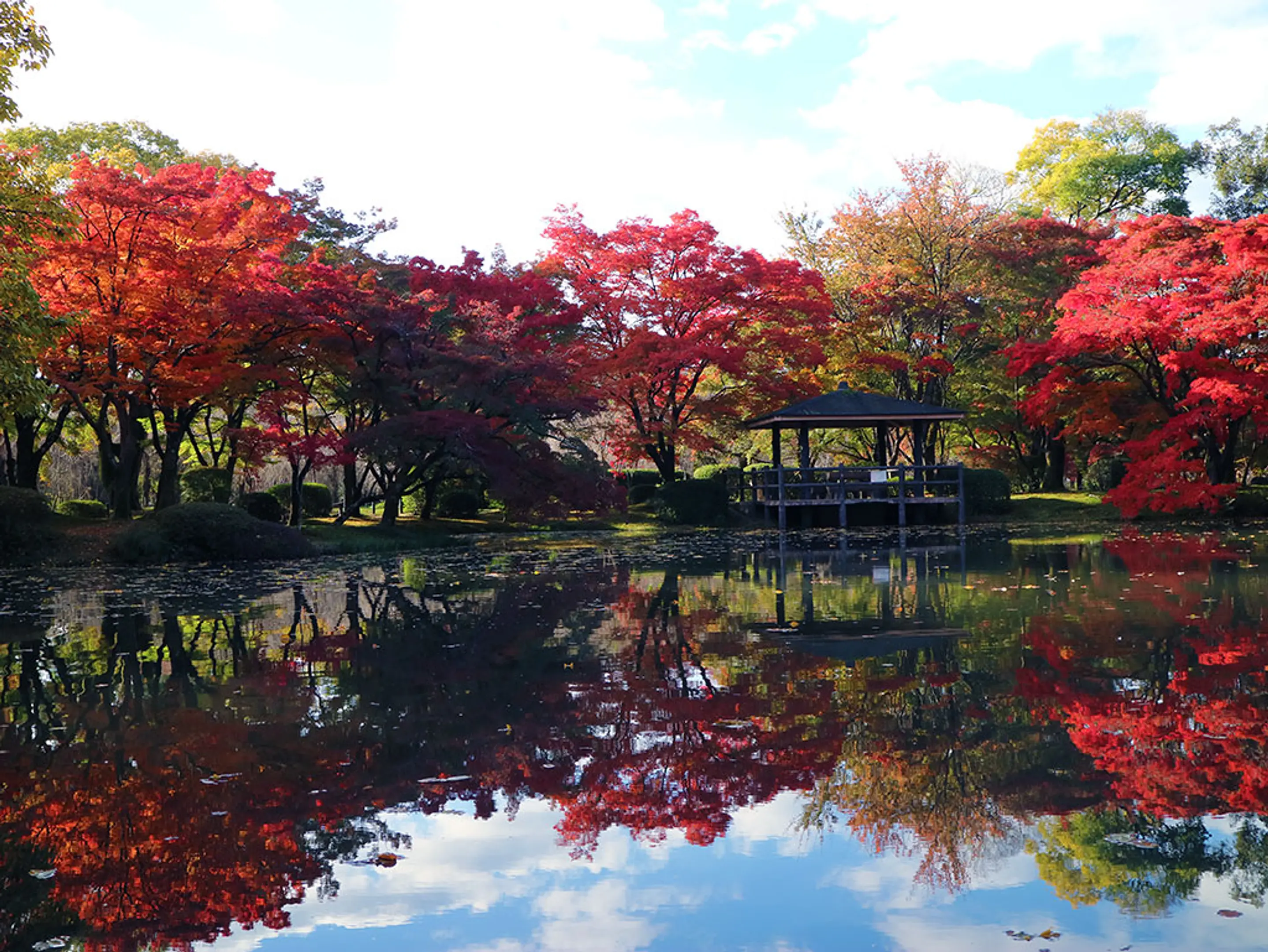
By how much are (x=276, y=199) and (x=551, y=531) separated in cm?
868

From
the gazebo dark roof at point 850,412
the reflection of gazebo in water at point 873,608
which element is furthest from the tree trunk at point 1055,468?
the reflection of gazebo in water at point 873,608

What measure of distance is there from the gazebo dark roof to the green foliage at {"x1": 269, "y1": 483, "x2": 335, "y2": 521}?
1065 centimetres

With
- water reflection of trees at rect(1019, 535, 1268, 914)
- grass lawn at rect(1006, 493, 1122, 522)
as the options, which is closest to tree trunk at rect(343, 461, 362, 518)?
grass lawn at rect(1006, 493, 1122, 522)

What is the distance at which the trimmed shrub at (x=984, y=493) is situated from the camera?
25.3 m

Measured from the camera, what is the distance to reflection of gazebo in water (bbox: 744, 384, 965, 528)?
75.3ft

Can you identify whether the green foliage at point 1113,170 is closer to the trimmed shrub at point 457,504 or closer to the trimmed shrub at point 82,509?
the trimmed shrub at point 457,504

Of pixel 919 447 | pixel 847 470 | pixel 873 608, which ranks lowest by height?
pixel 873 608

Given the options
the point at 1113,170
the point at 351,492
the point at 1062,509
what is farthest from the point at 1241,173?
the point at 351,492

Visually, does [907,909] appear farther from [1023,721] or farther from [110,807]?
[110,807]

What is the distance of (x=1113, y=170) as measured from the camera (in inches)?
1473

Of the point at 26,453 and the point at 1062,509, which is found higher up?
the point at 26,453

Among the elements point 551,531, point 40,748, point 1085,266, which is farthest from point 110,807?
point 1085,266

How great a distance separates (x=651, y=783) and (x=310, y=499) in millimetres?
23453

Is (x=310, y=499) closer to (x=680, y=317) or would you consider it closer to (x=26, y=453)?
(x=26, y=453)
